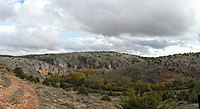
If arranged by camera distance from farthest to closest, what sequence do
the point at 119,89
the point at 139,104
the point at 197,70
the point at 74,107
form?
1. the point at 197,70
2. the point at 119,89
3. the point at 74,107
4. the point at 139,104

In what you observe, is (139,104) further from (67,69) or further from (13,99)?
(67,69)

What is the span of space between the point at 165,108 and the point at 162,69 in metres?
102

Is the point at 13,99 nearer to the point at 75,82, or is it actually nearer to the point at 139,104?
the point at 139,104

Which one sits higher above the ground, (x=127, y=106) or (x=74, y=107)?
(x=127, y=106)

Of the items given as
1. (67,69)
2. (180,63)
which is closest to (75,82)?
(180,63)

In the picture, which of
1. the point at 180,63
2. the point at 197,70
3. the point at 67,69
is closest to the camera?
the point at 197,70

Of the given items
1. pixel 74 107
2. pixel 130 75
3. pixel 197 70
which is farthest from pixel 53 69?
pixel 74 107

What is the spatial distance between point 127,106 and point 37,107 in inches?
367

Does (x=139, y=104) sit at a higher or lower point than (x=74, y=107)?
higher

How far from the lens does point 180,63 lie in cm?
12212

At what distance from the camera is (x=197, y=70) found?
112m

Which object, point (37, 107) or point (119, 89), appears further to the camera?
point (119, 89)

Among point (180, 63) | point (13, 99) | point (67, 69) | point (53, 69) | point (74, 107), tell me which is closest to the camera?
point (13, 99)

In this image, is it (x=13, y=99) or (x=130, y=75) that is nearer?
(x=13, y=99)
